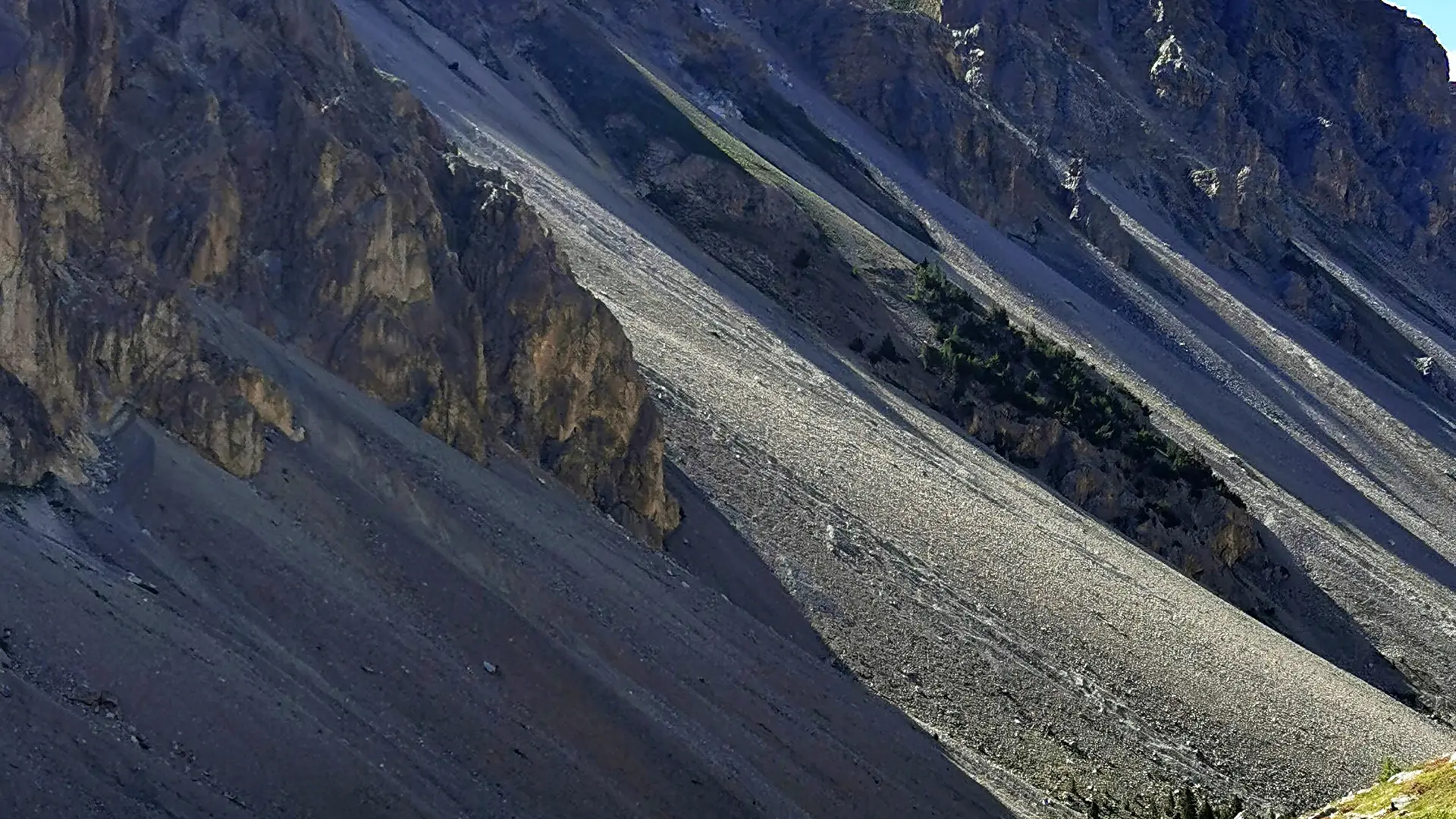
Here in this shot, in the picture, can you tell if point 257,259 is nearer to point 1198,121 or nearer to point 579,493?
point 579,493

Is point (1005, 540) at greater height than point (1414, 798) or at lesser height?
lesser

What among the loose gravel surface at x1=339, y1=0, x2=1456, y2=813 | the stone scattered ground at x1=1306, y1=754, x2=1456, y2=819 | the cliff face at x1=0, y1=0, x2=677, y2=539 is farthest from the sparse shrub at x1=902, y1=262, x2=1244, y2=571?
the stone scattered ground at x1=1306, y1=754, x2=1456, y2=819

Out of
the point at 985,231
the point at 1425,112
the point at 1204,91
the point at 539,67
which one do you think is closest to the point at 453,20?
the point at 539,67

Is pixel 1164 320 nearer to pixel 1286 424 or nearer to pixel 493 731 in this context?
pixel 1286 424

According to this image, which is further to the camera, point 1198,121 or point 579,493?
point 1198,121

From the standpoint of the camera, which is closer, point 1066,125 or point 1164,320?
point 1164,320

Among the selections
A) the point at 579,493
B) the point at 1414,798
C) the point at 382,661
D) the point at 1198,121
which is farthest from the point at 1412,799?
the point at 1198,121
